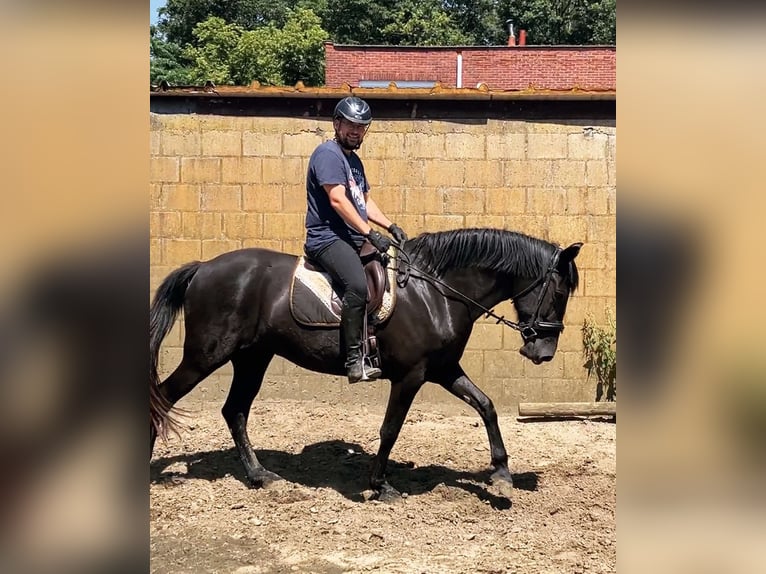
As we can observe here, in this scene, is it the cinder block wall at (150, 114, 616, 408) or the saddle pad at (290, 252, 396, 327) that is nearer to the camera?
the saddle pad at (290, 252, 396, 327)

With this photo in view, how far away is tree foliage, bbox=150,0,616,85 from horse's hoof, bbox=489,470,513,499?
26.5 m

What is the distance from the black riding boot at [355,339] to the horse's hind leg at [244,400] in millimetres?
886

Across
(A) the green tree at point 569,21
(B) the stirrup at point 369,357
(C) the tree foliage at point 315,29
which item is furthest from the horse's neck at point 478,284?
(A) the green tree at point 569,21

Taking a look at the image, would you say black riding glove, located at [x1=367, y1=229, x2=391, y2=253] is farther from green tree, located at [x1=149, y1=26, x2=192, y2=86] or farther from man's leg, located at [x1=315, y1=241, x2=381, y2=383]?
green tree, located at [x1=149, y1=26, x2=192, y2=86]

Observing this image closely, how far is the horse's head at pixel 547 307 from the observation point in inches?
189

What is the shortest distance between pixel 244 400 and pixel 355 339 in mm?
1187

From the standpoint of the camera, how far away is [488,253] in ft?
16.0

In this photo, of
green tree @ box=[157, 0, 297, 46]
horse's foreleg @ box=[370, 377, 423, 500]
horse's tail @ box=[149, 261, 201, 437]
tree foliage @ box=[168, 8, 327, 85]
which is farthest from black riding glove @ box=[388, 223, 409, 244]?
green tree @ box=[157, 0, 297, 46]

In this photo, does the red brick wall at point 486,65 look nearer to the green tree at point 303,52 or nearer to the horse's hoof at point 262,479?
the green tree at point 303,52

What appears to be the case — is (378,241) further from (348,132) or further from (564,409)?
(564,409)

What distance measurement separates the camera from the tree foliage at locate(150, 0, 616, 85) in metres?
30.9
